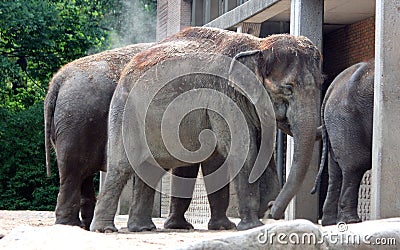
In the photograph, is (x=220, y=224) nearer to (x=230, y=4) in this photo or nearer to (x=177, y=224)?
(x=177, y=224)

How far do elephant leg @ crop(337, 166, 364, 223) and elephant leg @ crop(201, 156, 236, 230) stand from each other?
1560 millimetres

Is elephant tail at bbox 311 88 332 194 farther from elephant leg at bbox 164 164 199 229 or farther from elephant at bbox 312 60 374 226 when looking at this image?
elephant leg at bbox 164 164 199 229

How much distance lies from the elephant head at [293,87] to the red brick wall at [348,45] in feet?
27.5

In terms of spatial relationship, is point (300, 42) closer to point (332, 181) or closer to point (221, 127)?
point (221, 127)

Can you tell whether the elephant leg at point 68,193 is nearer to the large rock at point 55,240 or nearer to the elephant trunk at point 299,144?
the elephant trunk at point 299,144

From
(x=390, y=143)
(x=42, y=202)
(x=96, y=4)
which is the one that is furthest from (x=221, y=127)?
(x=96, y=4)

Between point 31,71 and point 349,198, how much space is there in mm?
19112

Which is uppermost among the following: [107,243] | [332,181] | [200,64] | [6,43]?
[6,43]

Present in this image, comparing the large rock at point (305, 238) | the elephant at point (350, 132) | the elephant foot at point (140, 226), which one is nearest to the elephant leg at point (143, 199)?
the elephant foot at point (140, 226)

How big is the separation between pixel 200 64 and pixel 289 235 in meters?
4.03

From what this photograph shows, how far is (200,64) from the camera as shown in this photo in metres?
10.2

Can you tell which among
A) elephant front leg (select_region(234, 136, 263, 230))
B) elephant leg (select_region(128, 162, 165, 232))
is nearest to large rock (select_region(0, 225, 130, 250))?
elephant front leg (select_region(234, 136, 263, 230))

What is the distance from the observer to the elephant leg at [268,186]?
9914 mm

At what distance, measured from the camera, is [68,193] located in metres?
11.5
